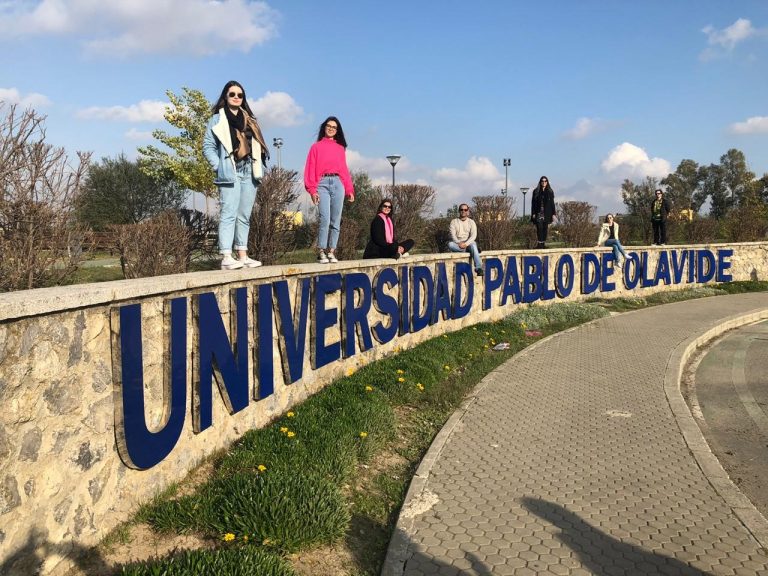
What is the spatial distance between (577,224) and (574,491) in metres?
22.4

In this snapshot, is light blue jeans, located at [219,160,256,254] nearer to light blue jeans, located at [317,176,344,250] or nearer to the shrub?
light blue jeans, located at [317,176,344,250]

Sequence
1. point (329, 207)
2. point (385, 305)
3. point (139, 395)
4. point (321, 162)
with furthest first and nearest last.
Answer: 1. point (385, 305)
2. point (329, 207)
3. point (321, 162)
4. point (139, 395)

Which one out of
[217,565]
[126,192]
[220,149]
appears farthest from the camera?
[126,192]

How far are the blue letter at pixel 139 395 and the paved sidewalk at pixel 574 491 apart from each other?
1522 millimetres

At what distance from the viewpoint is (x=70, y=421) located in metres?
2.95

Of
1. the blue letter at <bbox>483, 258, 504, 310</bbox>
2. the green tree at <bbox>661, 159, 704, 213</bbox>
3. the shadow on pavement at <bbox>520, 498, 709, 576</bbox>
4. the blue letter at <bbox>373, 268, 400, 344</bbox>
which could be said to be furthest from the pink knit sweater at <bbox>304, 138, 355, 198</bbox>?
the green tree at <bbox>661, 159, 704, 213</bbox>

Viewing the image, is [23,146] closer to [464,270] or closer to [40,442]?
[40,442]

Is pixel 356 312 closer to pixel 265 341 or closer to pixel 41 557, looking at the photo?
pixel 265 341

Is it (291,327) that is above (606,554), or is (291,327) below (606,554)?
above

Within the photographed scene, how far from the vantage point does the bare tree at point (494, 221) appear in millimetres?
18875

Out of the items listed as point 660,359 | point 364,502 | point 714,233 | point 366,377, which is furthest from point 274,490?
point 714,233

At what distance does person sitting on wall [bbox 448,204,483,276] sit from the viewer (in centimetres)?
1024

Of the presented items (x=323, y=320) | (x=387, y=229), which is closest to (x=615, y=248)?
(x=387, y=229)

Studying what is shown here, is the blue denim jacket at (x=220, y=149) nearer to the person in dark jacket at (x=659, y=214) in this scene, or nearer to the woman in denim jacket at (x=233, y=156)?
the woman in denim jacket at (x=233, y=156)
